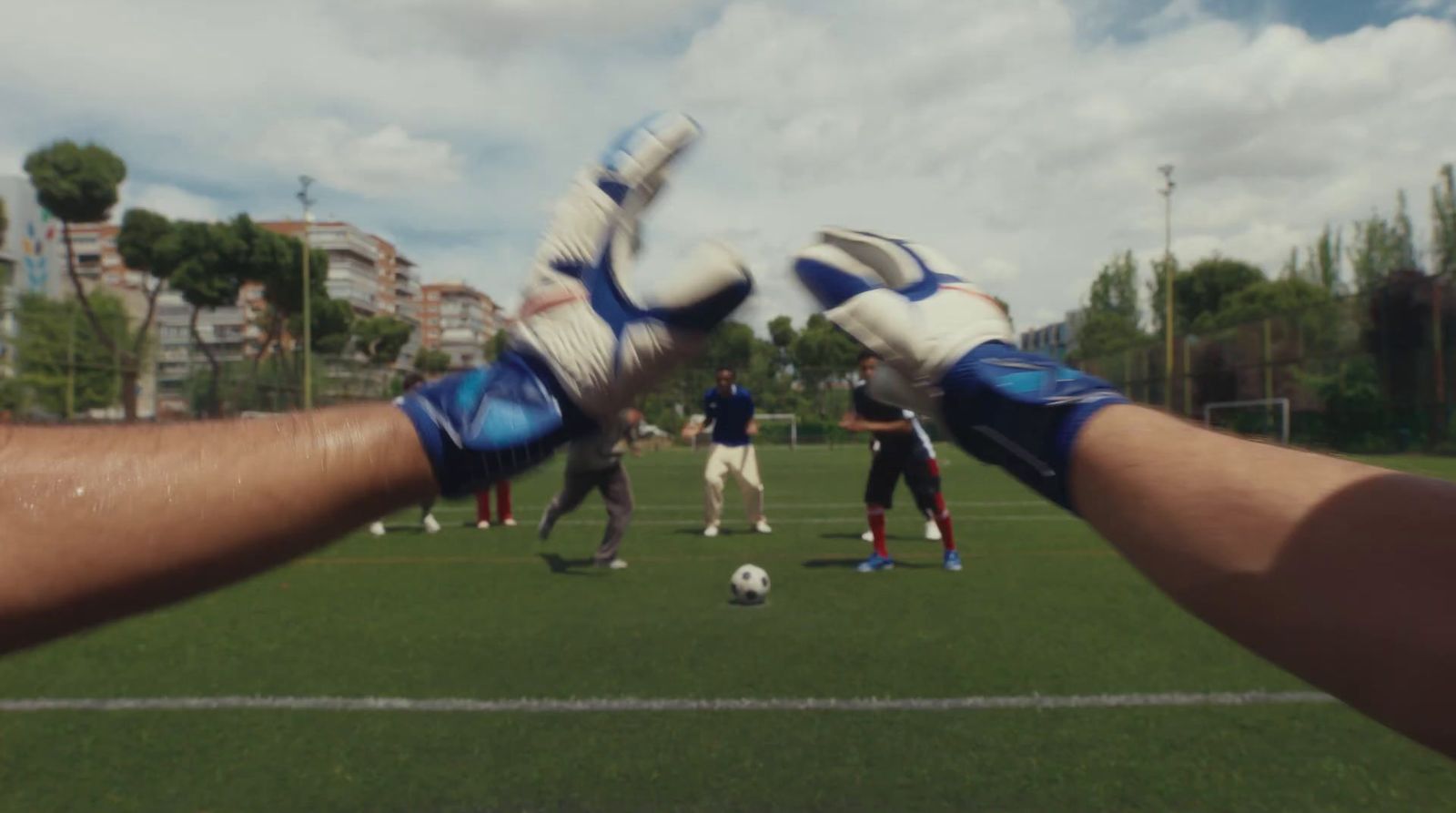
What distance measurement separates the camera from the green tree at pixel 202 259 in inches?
1716

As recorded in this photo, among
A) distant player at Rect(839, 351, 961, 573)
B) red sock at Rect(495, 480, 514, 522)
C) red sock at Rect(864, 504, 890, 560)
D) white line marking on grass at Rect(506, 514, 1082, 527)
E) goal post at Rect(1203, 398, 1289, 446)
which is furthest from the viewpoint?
goal post at Rect(1203, 398, 1289, 446)

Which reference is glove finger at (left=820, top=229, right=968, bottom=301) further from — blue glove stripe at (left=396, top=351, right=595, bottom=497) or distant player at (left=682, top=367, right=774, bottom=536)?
distant player at (left=682, top=367, right=774, bottom=536)

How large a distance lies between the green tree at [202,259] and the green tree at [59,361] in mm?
16047

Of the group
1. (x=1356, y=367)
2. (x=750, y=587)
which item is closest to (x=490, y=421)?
(x=750, y=587)

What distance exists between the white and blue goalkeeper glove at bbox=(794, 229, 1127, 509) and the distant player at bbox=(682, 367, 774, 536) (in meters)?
8.82

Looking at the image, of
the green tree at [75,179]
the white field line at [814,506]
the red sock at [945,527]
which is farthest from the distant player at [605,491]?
the green tree at [75,179]

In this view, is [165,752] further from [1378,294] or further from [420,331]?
[420,331]

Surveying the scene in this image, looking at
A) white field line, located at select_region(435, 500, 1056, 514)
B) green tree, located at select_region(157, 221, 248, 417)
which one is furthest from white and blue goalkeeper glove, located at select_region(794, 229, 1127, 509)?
green tree, located at select_region(157, 221, 248, 417)

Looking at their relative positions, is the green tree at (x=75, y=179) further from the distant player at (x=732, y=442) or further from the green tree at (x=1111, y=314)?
the green tree at (x=1111, y=314)

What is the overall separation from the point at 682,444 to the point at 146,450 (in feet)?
139

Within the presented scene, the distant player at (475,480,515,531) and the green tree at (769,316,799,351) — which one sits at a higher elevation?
the green tree at (769,316,799,351)

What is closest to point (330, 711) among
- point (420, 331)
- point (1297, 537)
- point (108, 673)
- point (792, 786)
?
point (108, 673)

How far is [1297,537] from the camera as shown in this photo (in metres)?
1.22

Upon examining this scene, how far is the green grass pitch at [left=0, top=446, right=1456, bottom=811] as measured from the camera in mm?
3008
